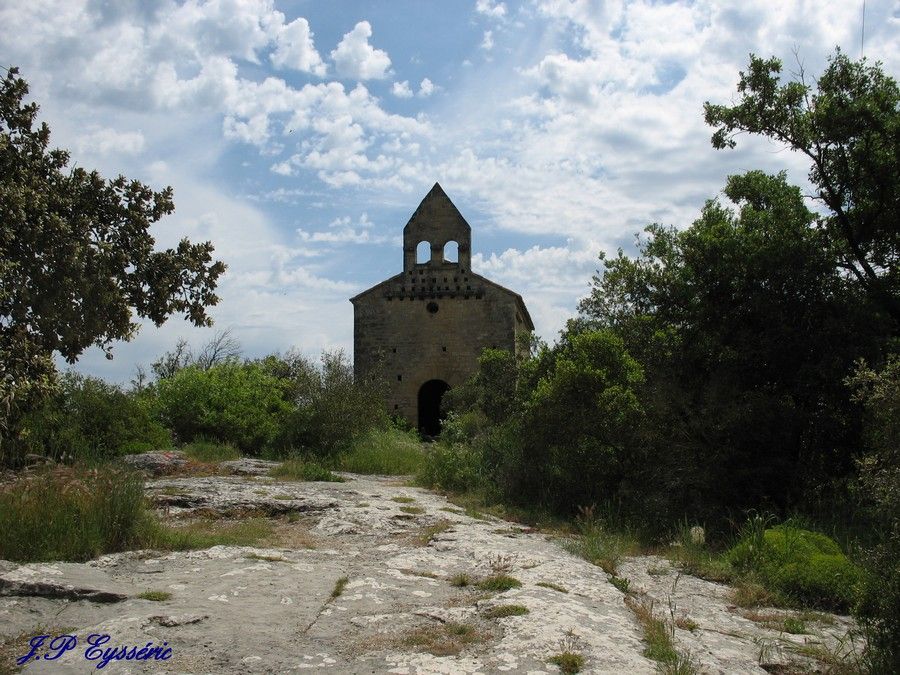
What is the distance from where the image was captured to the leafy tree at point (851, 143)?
36.7ft

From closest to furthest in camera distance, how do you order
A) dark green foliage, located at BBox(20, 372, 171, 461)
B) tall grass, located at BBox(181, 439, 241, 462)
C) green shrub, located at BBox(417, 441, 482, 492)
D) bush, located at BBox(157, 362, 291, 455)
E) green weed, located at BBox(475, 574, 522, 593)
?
1. green weed, located at BBox(475, 574, 522, 593)
2. dark green foliage, located at BBox(20, 372, 171, 461)
3. green shrub, located at BBox(417, 441, 482, 492)
4. tall grass, located at BBox(181, 439, 241, 462)
5. bush, located at BBox(157, 362, 291, 455)

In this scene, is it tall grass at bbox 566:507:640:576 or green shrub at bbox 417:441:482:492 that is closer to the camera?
tall grass at bbox 566:507:640:576

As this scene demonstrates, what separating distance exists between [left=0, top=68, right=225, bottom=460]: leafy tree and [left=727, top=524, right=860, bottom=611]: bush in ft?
24.5

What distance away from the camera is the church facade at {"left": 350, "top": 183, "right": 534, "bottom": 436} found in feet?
93.9

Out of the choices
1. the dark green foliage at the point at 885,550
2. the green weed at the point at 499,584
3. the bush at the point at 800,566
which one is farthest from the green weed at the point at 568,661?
the bush at the point at 800,566

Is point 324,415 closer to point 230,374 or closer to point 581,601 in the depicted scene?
point 230,374

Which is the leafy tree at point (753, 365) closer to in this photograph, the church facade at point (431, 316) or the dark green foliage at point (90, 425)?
the dark green foliage at point (90, 425)

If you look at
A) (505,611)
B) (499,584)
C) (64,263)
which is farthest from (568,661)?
(64,263)

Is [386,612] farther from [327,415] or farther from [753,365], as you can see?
[327,415]

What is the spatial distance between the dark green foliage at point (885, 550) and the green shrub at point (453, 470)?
307 inches

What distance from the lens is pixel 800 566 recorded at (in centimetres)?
716

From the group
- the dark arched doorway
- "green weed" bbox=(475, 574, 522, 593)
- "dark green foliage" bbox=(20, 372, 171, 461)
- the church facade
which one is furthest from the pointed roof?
"green weed" bbox=(475, 574, 522, 593)

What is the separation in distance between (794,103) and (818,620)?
8.44 metres

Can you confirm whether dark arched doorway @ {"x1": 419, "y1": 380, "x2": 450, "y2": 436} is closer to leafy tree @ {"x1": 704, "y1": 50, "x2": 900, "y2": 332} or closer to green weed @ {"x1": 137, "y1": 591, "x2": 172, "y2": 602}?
leafy tree @ {"x1": 704, "y1": 50, "x2": 900, "y2": 332}
